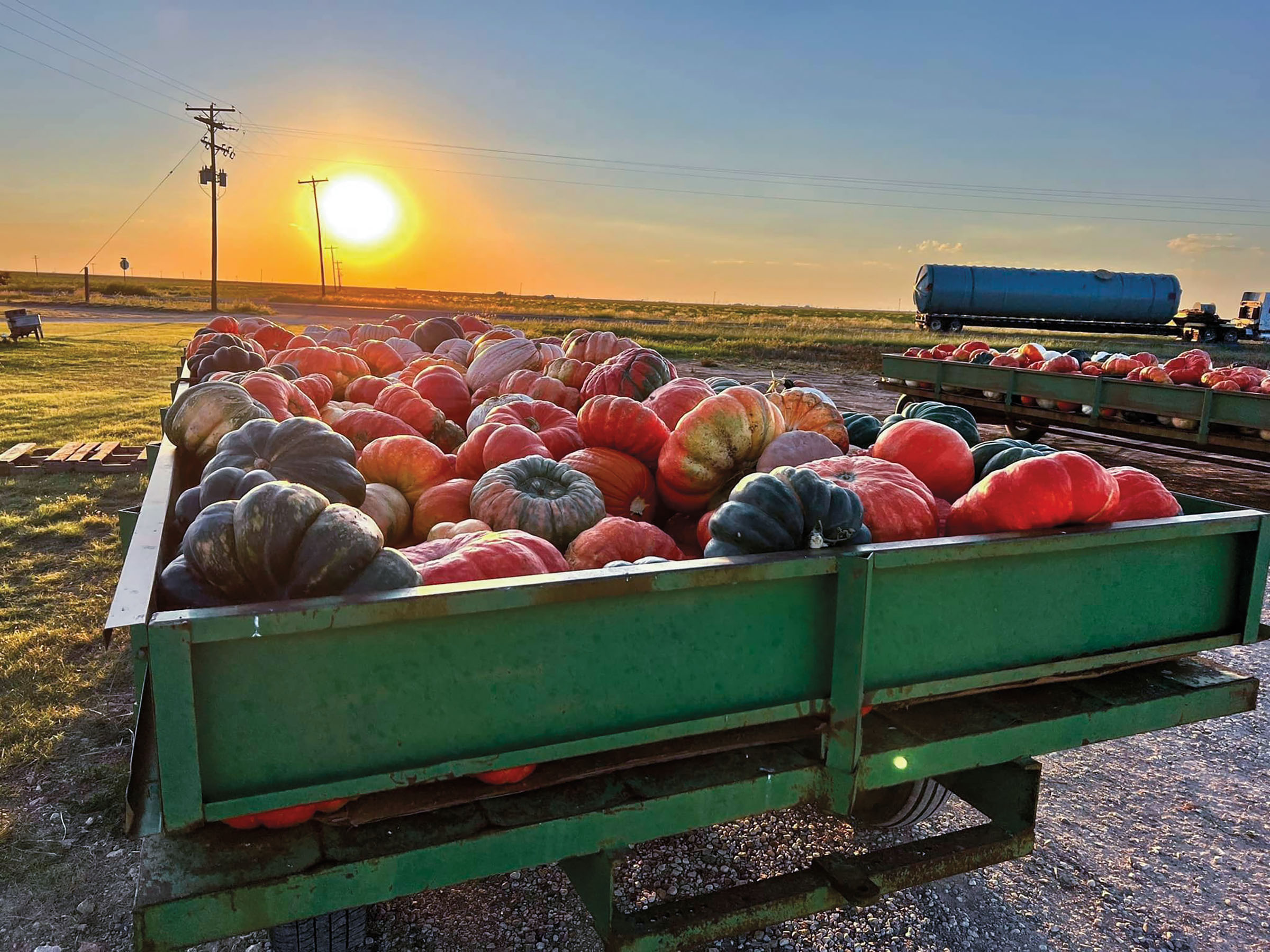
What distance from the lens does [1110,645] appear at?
263 centimetres

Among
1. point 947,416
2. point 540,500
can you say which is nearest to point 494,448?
point 540,500

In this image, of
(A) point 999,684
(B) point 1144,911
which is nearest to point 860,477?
(A) point 999,684

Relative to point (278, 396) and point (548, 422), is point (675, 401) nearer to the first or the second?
point (548, 422)

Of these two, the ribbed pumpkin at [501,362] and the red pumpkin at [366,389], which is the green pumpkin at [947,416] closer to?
the ribbed pumpkin at [501,362]

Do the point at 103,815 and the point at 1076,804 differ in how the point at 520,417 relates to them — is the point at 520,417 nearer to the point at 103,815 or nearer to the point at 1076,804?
the point at 103,815

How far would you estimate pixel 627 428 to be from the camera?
3973 millimetres

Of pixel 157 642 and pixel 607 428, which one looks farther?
pixel 607 428

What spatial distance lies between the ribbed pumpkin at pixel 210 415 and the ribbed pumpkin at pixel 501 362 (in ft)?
7.96

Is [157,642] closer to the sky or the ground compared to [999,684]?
closer to the sky

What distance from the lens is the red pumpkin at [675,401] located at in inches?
171

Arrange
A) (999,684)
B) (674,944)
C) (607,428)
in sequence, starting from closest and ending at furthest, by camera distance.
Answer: (674,944) < (999,684) < (607,428)

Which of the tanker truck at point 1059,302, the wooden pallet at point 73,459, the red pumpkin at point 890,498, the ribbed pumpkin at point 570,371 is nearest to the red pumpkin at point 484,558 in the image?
the red pumpkin at point 890,498

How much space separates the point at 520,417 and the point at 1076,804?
339 centimetres

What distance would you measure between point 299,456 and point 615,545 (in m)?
1.19
